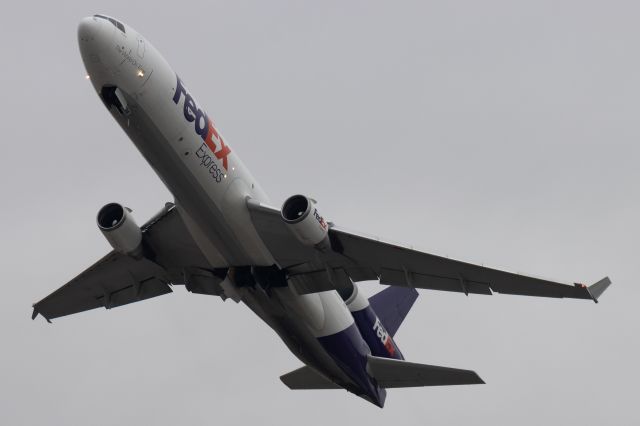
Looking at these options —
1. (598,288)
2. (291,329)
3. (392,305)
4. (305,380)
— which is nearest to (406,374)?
(305,380)

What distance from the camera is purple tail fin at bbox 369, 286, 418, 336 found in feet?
142

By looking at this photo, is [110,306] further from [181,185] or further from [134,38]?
[134,38]

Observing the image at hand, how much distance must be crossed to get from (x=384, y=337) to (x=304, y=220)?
9.30m

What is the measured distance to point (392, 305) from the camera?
43.5 m

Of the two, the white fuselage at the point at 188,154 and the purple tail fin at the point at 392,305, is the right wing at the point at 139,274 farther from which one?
the purple tail fin at the point at 392,305

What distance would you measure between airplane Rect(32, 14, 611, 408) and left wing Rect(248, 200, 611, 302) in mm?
41

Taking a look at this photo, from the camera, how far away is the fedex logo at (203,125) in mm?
32469

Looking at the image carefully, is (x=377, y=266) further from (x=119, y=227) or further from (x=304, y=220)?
(x=119, y=227)

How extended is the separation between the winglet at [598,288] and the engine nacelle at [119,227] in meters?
13.6

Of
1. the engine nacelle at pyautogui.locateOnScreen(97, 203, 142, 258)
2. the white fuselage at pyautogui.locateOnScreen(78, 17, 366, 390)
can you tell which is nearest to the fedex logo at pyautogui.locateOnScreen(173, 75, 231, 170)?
the white fuselage at pyautogui.locateOnScreen(78, 17, 366, 390)

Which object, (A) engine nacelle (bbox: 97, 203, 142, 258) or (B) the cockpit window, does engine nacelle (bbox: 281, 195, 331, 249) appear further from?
(B) the cockpit window

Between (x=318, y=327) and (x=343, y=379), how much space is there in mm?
2946

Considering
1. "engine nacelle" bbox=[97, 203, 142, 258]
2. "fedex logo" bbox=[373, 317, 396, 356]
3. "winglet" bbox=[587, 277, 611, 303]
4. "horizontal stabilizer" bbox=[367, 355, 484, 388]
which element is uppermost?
"fedex logo" bbox=[373, 317, 396, 356]

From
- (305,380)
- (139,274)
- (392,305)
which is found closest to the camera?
(139,274)
